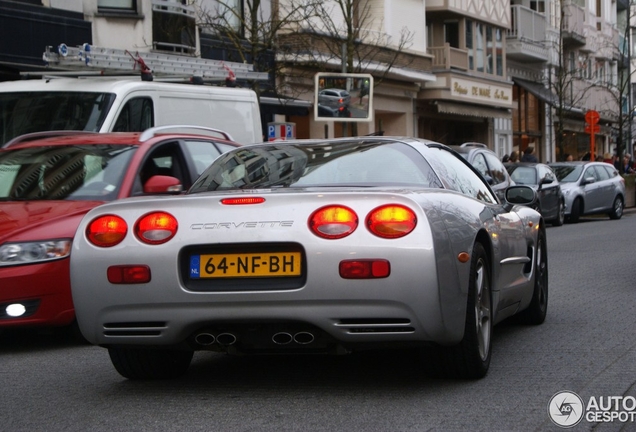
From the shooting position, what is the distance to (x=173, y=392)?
6.38 metres

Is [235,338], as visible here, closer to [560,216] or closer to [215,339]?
[215,339]

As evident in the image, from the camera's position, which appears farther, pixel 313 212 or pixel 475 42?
pixel 475 42

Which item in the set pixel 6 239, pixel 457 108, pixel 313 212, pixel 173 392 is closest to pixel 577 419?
pixel 313 212

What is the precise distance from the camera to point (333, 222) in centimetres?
577

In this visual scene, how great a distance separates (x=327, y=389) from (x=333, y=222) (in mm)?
982

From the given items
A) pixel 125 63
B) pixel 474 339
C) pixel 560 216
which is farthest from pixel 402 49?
pixel 474 339

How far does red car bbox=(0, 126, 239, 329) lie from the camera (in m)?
7.98

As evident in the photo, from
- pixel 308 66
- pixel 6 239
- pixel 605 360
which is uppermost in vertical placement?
pixel 308 66

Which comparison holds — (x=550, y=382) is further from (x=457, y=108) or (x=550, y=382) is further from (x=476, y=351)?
(x=457, y=108)

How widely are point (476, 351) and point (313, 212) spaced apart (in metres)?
1.16

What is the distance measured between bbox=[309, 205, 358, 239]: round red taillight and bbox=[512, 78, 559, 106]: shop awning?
44977mm

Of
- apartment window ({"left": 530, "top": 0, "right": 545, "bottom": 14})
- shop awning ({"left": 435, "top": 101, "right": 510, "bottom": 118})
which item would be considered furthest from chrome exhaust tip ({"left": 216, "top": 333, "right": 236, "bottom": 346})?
apartment window ({"left": 530, "top": 0, "right": 545, "bottom": 14})

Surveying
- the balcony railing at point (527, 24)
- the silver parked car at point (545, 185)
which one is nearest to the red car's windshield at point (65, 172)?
the silver parked car at point (545, 185)

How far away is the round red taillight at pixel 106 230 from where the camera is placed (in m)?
6.08
